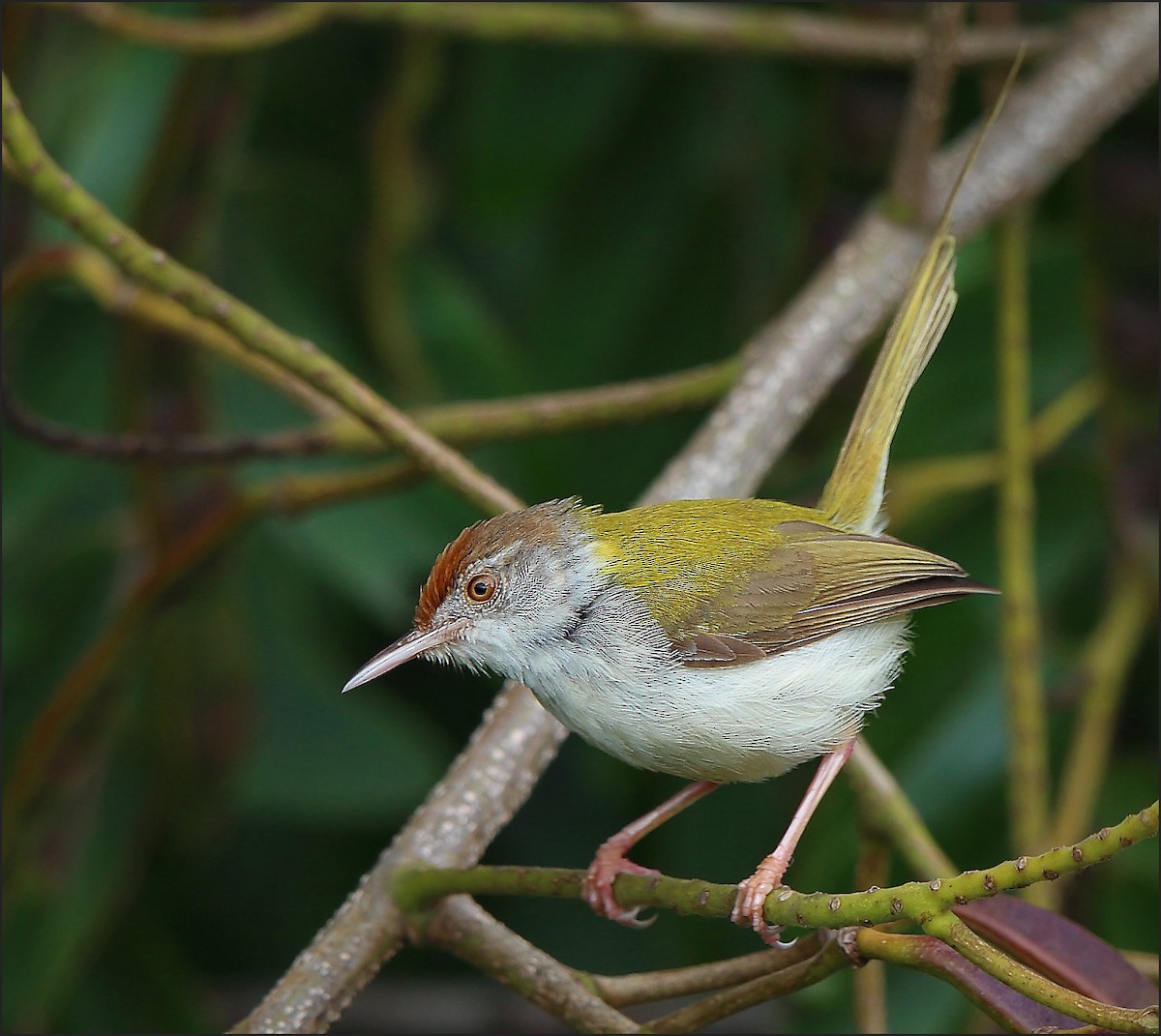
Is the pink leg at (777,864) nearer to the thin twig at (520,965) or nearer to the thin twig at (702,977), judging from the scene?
the thin twig at (702,977)

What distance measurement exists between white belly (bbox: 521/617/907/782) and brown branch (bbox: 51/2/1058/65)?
1.57 meters

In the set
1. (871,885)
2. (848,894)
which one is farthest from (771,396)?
(848,894)

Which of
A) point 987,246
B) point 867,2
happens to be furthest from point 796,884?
point 867,2

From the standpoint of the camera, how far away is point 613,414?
9.65 feet

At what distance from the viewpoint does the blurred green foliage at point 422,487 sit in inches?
136

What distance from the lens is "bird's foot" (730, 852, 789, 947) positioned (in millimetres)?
2041

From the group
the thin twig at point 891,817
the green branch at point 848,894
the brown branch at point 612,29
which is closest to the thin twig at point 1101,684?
the thin twig at point 891,817

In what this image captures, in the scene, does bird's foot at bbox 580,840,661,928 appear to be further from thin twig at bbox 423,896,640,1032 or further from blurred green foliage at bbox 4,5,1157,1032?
blurred green foliage at bbox 4,5,1157,1032

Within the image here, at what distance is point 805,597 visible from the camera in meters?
2.44

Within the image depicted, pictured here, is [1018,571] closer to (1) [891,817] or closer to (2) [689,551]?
(1) [891,817]

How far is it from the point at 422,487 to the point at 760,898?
213cm

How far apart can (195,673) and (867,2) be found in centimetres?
241

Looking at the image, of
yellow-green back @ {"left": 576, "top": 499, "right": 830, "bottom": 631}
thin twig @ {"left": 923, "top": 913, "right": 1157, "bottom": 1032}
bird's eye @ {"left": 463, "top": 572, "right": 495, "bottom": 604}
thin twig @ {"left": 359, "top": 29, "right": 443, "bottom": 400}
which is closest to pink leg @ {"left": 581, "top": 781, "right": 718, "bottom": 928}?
yellow-green back @ {"left": 576, "top": 499, "right": 830, "bottom": 631}

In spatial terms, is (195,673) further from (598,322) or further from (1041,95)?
(1041,95)
